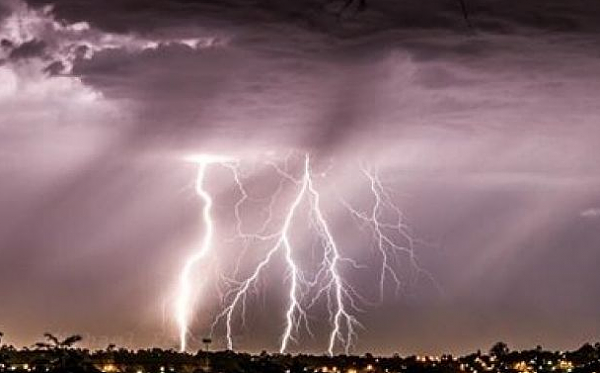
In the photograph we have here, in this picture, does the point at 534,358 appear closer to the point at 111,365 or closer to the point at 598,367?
the point at 598,367

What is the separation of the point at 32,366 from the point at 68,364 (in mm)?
5760

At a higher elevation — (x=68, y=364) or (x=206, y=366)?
(x=206, y=366)

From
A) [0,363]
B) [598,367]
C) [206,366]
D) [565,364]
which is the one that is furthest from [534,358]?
[0,363]

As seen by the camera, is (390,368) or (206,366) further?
(390,368)

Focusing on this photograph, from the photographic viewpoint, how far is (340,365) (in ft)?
191

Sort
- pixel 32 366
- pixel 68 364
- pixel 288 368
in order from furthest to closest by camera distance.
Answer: pixel 288 368 → pixel 32 366 → pixel 68 364

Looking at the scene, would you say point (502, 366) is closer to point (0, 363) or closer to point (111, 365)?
point (111, 365)

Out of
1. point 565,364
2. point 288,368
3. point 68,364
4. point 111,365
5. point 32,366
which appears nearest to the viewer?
point 68,364

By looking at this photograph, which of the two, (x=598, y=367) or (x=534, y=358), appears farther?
(x=534, y=358)

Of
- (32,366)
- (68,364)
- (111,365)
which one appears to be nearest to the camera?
(68,364)

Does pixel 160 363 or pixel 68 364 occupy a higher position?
pixel 160 363

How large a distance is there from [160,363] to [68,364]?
75.6 feet

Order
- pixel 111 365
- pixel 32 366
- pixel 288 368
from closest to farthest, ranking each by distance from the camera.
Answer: pixel 32 366
pixel 288 368
pixel 111 365

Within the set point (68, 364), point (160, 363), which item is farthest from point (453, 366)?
point (68, 364)
